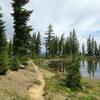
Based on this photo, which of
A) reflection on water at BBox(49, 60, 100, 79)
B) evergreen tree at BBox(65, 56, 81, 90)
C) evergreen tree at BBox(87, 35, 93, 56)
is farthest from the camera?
evergreen tree at BBox(87, 35, 93, 56)

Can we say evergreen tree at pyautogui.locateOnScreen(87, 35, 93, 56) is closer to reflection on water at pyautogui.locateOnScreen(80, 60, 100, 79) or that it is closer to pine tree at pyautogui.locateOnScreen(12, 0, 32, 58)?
reflection on water at pyautogui.locateOnScreen(80, 60, 100, 79)

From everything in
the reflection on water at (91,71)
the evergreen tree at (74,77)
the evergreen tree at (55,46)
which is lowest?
the reflection on water at (91,71)

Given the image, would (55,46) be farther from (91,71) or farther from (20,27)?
(20,27)

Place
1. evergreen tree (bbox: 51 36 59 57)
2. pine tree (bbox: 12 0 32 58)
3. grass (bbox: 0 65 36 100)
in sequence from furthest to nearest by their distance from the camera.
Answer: evergreen tree (bbox: 51 36 59 57), pine tree (bbox: 12 0 32 58), grass (bbox: 0 65 36 100)

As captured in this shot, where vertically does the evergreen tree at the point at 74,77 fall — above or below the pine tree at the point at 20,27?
below

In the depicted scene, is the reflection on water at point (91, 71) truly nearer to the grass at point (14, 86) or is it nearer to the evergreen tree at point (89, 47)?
the grass at point (14, 86)

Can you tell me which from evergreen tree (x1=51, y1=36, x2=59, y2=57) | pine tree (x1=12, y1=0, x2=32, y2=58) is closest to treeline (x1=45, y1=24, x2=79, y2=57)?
evergreen tree (x1=51, y1=36, x2=59, y2=57)

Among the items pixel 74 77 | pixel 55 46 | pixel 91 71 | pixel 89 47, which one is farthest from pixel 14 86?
pixel 89 47

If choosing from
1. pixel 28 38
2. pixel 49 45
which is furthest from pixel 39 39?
pixel 28 38

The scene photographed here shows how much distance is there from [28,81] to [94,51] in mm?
129960

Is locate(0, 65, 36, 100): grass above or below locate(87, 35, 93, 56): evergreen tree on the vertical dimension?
below

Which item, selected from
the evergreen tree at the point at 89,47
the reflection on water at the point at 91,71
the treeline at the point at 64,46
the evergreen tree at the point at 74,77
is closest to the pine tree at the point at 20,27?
the evergreen tree at the point at 74,77

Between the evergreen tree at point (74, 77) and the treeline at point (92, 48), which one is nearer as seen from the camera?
the evergreen tree at point (74, 77)

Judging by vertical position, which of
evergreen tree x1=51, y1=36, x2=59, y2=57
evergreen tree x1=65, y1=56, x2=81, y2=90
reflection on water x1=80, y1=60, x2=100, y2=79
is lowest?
reflection on water x1=80, y1=60, x2=100, y2=79
